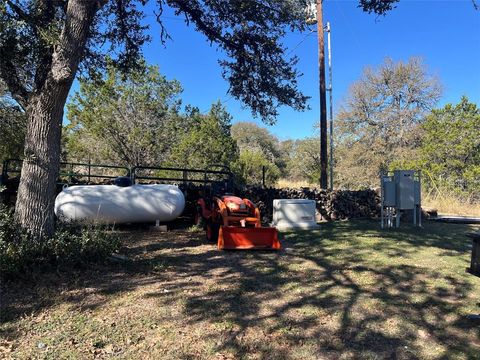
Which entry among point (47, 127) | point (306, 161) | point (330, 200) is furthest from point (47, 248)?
point (306, 161)

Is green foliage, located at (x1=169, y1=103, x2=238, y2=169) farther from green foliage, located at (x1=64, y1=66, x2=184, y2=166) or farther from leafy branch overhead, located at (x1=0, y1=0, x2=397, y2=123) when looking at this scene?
leafy branch overhead, located at (x1=0, y1=0, x2=397, y2=123)

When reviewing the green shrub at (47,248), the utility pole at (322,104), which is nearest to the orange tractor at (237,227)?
the green shrub at (47,248)

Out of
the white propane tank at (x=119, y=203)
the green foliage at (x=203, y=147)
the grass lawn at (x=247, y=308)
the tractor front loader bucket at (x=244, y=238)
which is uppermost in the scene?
the green foliage at (x=203, y=147)

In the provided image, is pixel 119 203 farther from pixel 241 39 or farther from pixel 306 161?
pixel 306 161

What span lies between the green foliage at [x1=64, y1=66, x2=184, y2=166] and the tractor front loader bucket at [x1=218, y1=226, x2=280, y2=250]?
13.5 metres

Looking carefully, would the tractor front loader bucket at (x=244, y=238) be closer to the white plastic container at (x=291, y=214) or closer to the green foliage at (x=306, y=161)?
the white plastic container at (x=291, y=214)

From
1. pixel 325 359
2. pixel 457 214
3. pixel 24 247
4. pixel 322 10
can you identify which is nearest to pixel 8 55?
pixel 24 247

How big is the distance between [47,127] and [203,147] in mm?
13958

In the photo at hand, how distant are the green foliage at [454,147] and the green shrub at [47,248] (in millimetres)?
18815

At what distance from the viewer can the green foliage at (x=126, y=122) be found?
1878 cm

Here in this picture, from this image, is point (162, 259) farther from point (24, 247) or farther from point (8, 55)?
point (8, 55)

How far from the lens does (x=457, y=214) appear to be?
1479cm

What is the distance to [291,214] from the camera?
9.73 m

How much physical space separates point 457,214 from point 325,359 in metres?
14.0
